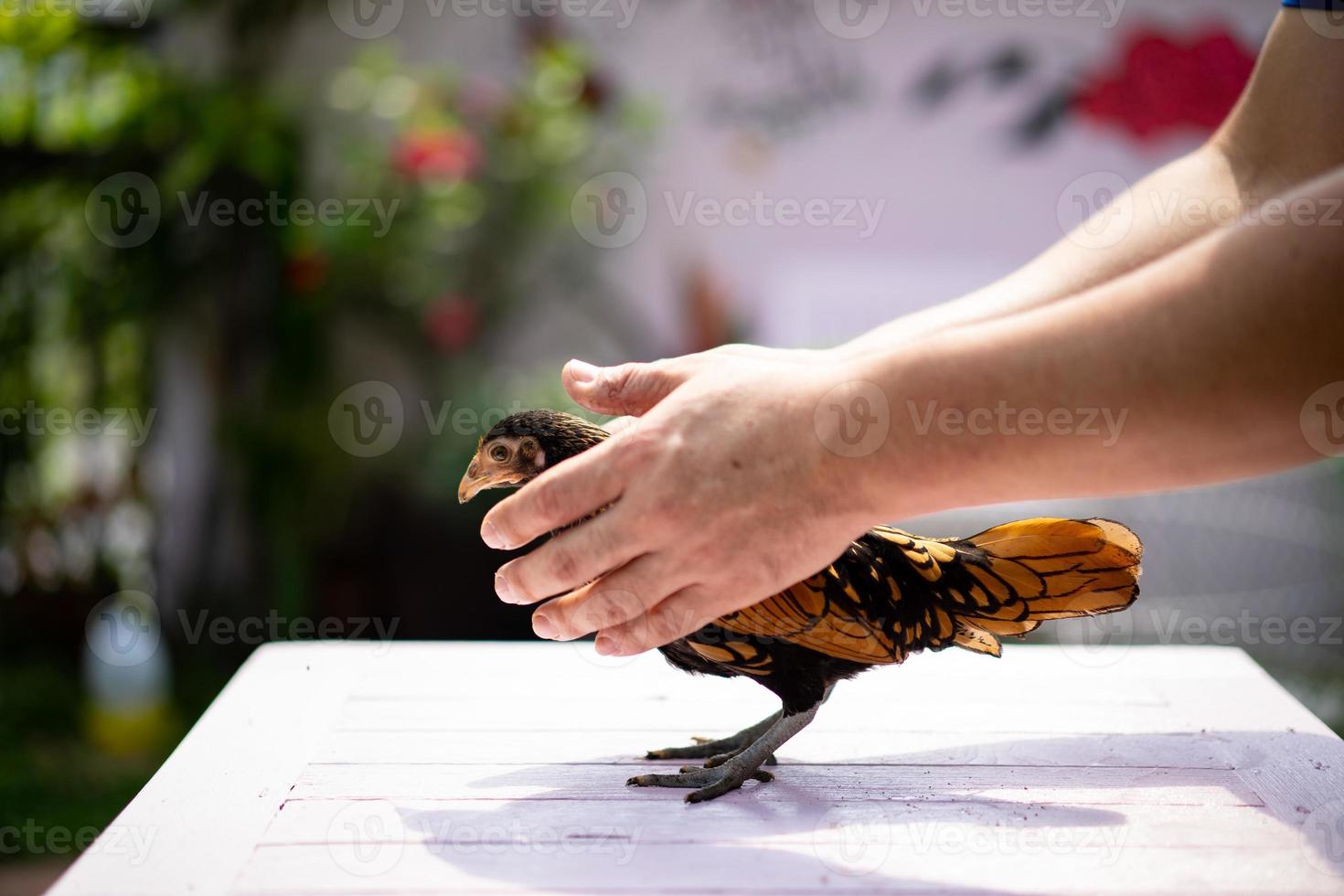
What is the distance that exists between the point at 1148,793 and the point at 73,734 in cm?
372

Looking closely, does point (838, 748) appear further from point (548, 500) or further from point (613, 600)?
point (548, 500)

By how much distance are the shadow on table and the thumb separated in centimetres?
52

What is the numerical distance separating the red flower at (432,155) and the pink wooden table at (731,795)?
207 cm

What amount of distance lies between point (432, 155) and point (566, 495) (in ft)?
8.93

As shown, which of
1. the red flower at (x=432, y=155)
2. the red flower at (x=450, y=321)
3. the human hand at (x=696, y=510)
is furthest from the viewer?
the red flower at (x=450, y=321)

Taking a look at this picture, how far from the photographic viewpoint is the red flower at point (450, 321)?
3.82 metres

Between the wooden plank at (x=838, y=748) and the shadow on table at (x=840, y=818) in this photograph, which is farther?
the wooden plank at (x=838, y=748)

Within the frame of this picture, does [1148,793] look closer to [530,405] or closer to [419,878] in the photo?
[419,878]

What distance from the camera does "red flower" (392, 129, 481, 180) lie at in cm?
370

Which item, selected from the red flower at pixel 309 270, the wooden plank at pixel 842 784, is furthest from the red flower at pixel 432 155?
the wooden plank at pixel 842 784

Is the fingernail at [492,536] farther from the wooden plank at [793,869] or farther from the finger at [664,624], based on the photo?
the wooden plank at [793,869]

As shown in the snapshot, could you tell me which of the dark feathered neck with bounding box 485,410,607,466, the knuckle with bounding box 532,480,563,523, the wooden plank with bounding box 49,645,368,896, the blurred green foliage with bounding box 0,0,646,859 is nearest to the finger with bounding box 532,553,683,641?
the knuckle with bounding box 532,480,563,523

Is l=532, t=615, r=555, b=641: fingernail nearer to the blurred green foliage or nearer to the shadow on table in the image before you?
the shadow on table

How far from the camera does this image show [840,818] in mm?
1427
